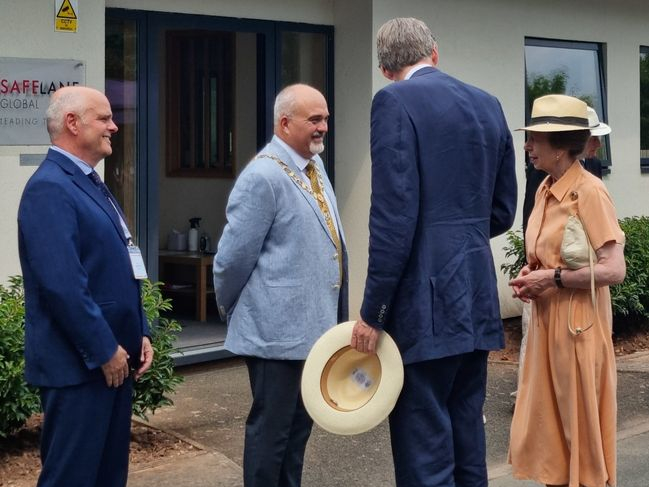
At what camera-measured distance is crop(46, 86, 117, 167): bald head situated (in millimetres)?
4211

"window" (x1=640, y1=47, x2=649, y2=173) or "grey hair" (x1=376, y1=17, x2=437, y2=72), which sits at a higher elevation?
"window" (x1=640, y1=47, x2=649, y2=173)

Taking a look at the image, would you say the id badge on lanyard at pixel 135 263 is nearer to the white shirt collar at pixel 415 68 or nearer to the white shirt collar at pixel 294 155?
the white shirt collar at pixel 294 155

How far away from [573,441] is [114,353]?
6.36 ft

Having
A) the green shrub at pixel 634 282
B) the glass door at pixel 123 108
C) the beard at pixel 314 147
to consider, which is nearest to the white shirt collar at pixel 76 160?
the beard at pixel 314 147

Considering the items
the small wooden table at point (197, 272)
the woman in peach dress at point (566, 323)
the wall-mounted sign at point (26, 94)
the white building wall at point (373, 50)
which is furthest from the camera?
the small wooden table at point (197, 272)

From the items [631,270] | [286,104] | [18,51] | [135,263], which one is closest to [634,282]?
[631,270]

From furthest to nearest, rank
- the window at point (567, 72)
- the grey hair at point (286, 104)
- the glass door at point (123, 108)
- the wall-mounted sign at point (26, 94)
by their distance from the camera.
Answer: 1. the window at point (567, 72)
2. the glass door at point (123, 108)
3. the wall-mounted sign at point (26, 94)
4. the grey hair at point (286, 104)

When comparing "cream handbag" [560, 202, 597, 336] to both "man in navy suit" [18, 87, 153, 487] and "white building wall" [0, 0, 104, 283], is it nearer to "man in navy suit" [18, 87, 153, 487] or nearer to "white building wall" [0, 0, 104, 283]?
"man in navy suit" [18, 87, 153, 487]

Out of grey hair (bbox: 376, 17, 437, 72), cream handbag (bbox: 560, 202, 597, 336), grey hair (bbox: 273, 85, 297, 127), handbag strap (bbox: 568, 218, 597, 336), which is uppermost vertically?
grey hair (bbox: 376, 17, 437, 72)

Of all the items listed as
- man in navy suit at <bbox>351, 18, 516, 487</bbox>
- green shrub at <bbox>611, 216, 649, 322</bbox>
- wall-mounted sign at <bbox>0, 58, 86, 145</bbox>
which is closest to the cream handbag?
man in navy suit at <bbox>351, 18, 516, 487</bbox>

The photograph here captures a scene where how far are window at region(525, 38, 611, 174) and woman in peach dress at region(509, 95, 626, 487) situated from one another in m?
5.92

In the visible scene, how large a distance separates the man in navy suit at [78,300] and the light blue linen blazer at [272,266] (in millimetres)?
421

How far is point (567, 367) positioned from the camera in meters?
4.82

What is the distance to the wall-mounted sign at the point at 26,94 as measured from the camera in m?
7.08
